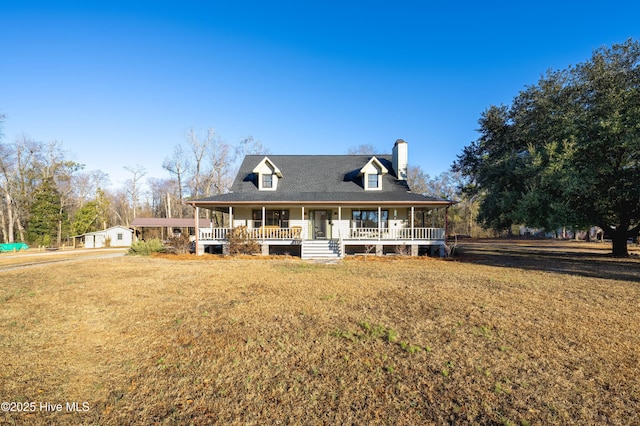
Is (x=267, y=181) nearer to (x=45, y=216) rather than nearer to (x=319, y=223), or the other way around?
(x=319, y=223)

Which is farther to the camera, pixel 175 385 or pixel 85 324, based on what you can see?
pixel 85 324

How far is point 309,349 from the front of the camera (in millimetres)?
4617

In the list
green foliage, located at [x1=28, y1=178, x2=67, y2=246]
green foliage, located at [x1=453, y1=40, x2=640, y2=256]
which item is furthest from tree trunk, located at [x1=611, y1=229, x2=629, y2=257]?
green foliage, located at [x1=28, y1=178, x2=67, y2=246]

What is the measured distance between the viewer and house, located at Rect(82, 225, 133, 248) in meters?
33.6

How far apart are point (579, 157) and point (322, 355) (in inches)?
786

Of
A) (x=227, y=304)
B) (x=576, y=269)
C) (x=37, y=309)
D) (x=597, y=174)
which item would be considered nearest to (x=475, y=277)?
(x=576, y=269)

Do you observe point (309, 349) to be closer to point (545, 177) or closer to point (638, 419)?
point (638, 419)

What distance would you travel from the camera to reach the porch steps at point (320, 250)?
54.6 ft

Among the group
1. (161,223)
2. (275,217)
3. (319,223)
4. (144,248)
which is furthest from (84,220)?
(319,223)

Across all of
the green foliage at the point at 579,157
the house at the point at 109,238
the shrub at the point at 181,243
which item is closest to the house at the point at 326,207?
the shrub at the point at 181,243

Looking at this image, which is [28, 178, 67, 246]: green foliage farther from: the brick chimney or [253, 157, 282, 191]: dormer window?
the brick chimney

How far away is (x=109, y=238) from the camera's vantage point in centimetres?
3394

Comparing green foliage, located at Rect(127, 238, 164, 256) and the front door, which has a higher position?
the front door

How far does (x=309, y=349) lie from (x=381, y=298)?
358 centimetres
